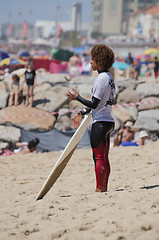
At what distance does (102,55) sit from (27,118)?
8.70 m

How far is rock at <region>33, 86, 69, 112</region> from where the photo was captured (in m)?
14.4

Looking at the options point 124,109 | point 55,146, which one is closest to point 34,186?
point 55,146

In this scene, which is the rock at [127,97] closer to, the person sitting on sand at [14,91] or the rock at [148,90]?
the rock at [148,90]

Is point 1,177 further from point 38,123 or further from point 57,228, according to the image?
point 38,123

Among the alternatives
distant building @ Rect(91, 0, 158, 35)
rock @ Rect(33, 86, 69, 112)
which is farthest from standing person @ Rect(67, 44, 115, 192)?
distant building @ Rect(91, 0, 158, 35)

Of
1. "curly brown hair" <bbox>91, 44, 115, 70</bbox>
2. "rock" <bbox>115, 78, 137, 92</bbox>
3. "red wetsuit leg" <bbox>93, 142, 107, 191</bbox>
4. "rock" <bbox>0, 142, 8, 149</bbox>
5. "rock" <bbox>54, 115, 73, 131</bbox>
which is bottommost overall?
"rock" <bbox>0, 142, 8, 149</bbox>

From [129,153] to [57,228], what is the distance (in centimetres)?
498

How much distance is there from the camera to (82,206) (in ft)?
13.6

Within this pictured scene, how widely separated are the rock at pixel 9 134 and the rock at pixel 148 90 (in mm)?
5494

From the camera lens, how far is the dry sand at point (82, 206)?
3.35 meters

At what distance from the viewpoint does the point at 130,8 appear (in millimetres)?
150375

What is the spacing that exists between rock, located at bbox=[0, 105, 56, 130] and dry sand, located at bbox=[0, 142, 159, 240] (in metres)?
5.44

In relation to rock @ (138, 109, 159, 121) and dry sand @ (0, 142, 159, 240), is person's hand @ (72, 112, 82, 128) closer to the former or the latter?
dry sand @ (0, 142, 159, 240)

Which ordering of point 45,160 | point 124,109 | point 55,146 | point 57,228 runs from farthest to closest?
1. point 124,109
2. point 55,146
3. point 45,160
4. point 57,228
